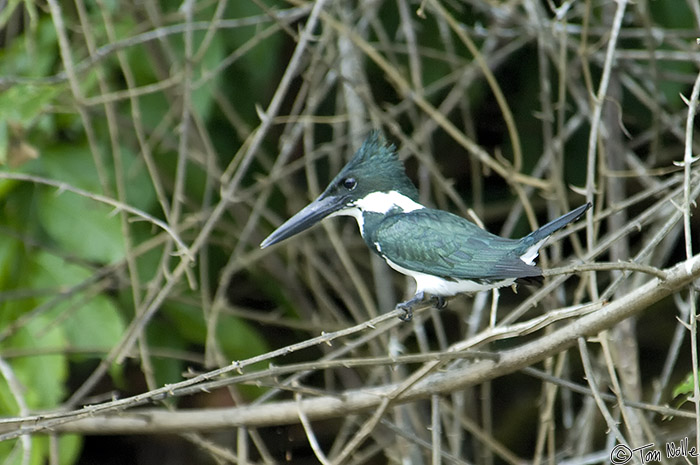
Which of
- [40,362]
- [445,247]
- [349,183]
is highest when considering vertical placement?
[349,183]

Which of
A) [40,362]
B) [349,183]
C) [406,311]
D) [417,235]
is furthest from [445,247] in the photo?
[40,362]

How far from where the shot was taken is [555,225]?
171 centimetres

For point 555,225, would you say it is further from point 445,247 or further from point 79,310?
point 79,310

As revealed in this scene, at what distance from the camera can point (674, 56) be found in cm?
275

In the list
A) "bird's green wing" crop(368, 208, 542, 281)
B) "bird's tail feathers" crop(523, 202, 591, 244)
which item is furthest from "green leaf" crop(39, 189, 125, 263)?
"bird's tail feathers" crop(523, 202, 591, 244)

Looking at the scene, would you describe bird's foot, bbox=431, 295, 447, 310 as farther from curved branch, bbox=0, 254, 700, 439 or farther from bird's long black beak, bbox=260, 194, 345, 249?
bird's long black beak, bbox=260, 194, 345, 249

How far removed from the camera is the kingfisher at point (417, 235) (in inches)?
71.1

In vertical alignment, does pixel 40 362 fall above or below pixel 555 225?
above

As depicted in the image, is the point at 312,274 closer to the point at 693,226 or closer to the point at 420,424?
the point at 420,424

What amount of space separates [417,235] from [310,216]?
0.32 meters

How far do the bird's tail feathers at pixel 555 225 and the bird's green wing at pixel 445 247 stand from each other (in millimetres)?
41

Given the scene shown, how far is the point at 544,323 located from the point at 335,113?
6.48 ft

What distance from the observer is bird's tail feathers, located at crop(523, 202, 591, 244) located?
1637 mm

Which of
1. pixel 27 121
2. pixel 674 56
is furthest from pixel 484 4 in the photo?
pixel 27 121
